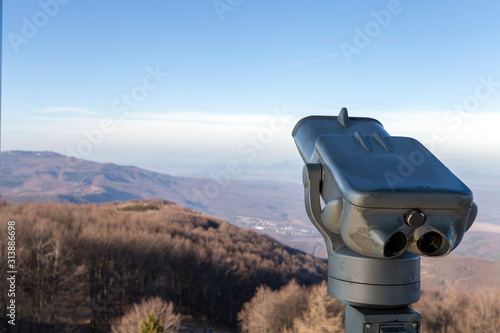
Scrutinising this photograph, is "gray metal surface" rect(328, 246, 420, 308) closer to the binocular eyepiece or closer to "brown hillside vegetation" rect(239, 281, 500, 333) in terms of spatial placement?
the binocular eyepiece

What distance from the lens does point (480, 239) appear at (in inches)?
5797

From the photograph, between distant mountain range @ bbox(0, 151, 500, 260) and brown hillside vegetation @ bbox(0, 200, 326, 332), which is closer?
brown hillside vegetation @ bbox(0, 200, 326, 332)

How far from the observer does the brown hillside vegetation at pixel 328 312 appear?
28516 millimetres

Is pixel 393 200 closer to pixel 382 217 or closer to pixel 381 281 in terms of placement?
pixel 382 217

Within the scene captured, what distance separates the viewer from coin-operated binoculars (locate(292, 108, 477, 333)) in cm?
195

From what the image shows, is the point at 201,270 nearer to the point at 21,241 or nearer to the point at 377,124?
the point at 21,241

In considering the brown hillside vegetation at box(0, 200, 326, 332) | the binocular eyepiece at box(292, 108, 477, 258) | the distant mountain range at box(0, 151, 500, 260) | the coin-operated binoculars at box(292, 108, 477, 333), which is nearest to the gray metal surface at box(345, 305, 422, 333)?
the coin-operated binoculars at box(292, 108, 477, 333)

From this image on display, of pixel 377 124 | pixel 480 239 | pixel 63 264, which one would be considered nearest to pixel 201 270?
pixel 63 264

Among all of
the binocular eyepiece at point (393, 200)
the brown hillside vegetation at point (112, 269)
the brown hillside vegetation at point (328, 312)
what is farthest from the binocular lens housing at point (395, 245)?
the brown hillside vegetation at point (112, 269)

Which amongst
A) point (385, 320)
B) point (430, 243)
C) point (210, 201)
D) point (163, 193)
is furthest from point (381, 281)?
point (163, 193)

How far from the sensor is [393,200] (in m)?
1.93

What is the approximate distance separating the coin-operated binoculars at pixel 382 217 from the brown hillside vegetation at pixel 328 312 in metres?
26.0

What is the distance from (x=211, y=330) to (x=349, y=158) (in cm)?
4610

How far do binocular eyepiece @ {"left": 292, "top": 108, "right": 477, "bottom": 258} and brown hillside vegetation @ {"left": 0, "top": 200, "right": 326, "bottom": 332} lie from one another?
35.7 m
